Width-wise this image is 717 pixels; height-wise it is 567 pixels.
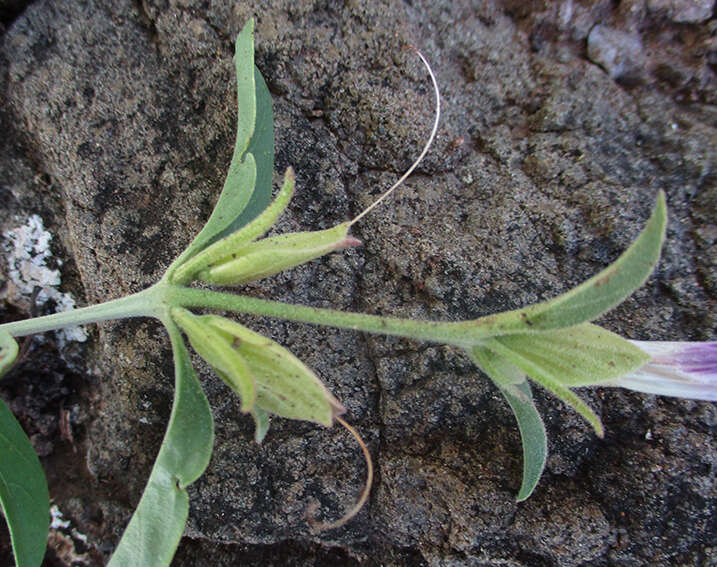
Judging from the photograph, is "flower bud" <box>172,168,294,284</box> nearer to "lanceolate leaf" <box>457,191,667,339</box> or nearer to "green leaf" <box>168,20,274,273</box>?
"green leaf" <box>168,20,274,273</box>

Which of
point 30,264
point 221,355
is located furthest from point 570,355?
point 30,264

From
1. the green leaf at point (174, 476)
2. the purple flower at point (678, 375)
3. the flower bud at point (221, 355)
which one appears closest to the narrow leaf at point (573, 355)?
the purple flower at point (678, 375)

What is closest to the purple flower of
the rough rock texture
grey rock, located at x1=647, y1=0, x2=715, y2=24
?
the rough rock texture

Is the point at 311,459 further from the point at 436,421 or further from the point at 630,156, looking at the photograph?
the point at 630,156

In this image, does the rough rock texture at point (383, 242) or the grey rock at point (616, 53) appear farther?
the grey rock at point (616, 53)

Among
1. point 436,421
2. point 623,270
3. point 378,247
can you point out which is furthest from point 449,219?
point 623,270

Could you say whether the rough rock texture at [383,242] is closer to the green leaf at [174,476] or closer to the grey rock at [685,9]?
the grey rock at [685,9]
